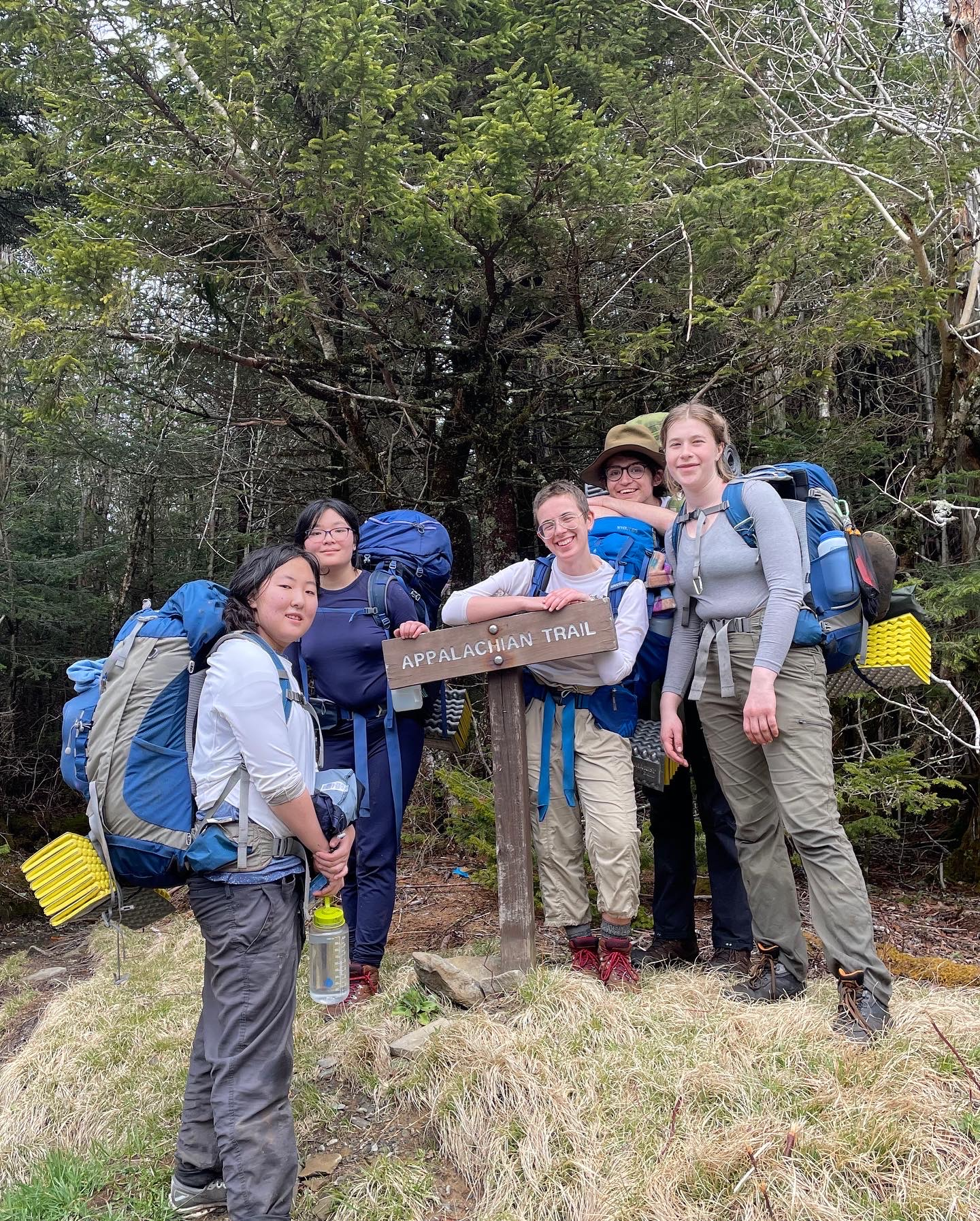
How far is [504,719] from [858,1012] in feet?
6.12

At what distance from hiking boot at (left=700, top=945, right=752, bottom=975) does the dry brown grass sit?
25cm

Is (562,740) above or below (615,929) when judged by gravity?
above

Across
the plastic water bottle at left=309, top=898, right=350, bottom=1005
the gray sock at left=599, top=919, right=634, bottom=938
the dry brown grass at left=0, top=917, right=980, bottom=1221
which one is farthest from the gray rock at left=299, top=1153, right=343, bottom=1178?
the gray sock at left=599, top=919, right=634, bottom=938

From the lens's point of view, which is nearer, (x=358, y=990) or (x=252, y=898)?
(x=252, y=898)

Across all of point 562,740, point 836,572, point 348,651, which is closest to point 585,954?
point 562,740

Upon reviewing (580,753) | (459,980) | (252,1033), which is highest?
(580,753)

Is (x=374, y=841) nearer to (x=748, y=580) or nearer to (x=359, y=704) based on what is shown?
(x=359, y=704)

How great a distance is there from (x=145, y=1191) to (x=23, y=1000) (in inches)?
166

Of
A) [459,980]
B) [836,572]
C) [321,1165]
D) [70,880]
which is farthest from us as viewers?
[459,980]

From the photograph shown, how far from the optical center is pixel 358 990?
4402mm

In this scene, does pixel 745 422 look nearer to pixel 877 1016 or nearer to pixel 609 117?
pixel 609 117

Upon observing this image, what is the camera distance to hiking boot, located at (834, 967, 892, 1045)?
3.33 metres

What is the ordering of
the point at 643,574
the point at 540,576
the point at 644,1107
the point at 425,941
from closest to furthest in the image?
the point at 644,1107, the point at 643,574, the point at 540,576, the point at 425,941

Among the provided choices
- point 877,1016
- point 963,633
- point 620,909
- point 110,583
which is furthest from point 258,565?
point 110,583
